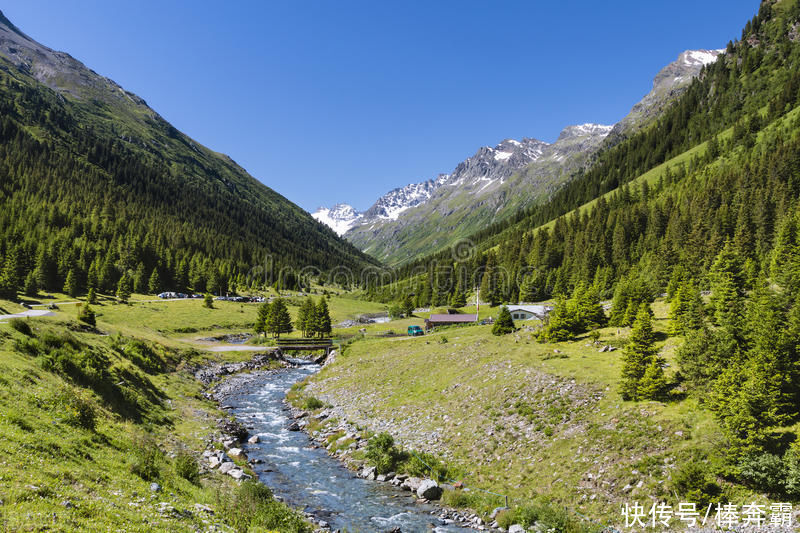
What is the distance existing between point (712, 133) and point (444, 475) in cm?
22636

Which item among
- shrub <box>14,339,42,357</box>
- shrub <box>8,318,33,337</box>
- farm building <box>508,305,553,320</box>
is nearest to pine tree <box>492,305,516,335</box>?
farm building <box>508,305,553,320</box>

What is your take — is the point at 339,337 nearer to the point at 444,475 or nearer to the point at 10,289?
the point at 444,475

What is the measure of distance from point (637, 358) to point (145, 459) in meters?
34.0

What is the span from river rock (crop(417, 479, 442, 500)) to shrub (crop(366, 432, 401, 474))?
3993 mm

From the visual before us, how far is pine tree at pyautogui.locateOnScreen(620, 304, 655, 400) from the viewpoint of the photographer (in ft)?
91.2

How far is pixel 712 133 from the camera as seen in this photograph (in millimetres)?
176250

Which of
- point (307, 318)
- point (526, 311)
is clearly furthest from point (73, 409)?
point (526, 311)

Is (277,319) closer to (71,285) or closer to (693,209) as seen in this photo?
(71,285)

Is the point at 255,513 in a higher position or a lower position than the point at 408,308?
lower

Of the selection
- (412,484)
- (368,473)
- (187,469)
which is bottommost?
(368,473)

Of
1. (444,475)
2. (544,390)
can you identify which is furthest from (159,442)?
(544,390)

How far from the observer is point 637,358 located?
28.6 meters

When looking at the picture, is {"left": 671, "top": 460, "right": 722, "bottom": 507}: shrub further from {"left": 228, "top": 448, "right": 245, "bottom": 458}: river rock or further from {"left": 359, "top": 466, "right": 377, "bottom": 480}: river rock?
{"left": 228, "top": 448, "right": 245, "bottom": 458}: river rock

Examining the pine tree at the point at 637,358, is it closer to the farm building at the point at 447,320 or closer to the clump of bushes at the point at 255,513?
the clump of bushes at the point at 255,513
